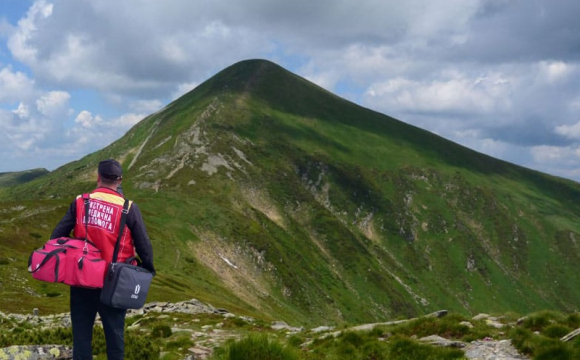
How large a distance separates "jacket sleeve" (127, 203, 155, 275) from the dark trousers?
969 mm

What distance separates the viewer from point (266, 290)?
108 metres

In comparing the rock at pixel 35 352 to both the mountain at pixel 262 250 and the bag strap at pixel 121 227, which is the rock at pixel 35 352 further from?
the mountain at pixel 262 250

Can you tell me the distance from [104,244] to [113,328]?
1.61 meters

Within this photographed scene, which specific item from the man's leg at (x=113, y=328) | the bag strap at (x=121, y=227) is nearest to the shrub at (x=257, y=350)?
the man's leg at (x=113, y=328)

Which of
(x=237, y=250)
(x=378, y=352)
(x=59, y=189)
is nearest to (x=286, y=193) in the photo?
(x=237, y=250)

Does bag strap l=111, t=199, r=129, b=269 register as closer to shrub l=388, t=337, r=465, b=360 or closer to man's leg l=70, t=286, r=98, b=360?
man's leg l=70, t=286, r=98, b=360

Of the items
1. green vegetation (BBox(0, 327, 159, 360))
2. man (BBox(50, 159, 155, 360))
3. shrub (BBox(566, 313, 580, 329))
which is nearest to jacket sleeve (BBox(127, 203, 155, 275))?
man (BBox(50, 159, 155, 360))

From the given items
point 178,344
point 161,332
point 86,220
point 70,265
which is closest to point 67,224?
point 86,220

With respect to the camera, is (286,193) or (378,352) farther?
(286,193)

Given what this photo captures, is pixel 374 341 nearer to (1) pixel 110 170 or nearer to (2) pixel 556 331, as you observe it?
(2) pixel 556 331

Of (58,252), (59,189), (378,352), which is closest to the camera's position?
(58,252)

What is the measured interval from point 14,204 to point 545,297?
650ft

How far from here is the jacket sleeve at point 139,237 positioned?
8547mm

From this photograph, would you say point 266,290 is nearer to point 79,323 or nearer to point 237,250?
point 237,250
